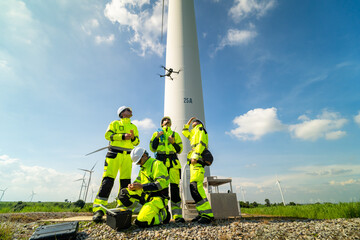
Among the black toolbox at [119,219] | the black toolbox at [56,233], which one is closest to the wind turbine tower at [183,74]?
the black toolbox at [119,219]

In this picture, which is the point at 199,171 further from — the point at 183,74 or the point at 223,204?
the point at 183,74

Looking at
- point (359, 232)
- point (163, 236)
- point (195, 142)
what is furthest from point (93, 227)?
point (359, 232)

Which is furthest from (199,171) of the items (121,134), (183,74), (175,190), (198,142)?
(183,74)

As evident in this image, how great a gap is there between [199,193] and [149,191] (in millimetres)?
1402

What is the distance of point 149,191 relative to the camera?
4.44 meters

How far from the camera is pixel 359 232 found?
11.9 ft

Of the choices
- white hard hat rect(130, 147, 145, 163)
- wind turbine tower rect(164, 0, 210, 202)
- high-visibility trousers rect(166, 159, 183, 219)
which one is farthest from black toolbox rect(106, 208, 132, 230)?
wind turbine tower rect(164, 0, 210, 202)

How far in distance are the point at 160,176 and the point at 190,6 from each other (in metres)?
12.8

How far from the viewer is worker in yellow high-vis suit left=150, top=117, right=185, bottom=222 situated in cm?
540

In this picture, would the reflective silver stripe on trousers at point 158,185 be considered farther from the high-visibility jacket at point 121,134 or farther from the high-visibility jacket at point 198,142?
the high-visibility jacket at point 121,134

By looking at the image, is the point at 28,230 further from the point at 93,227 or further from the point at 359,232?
the point at 359,232

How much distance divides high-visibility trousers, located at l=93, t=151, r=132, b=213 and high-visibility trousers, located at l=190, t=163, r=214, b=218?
84.5 inches

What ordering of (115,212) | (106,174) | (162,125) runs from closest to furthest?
(115,212) → (106,174) → (162,125)

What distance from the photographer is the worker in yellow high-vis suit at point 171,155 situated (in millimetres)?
5402
